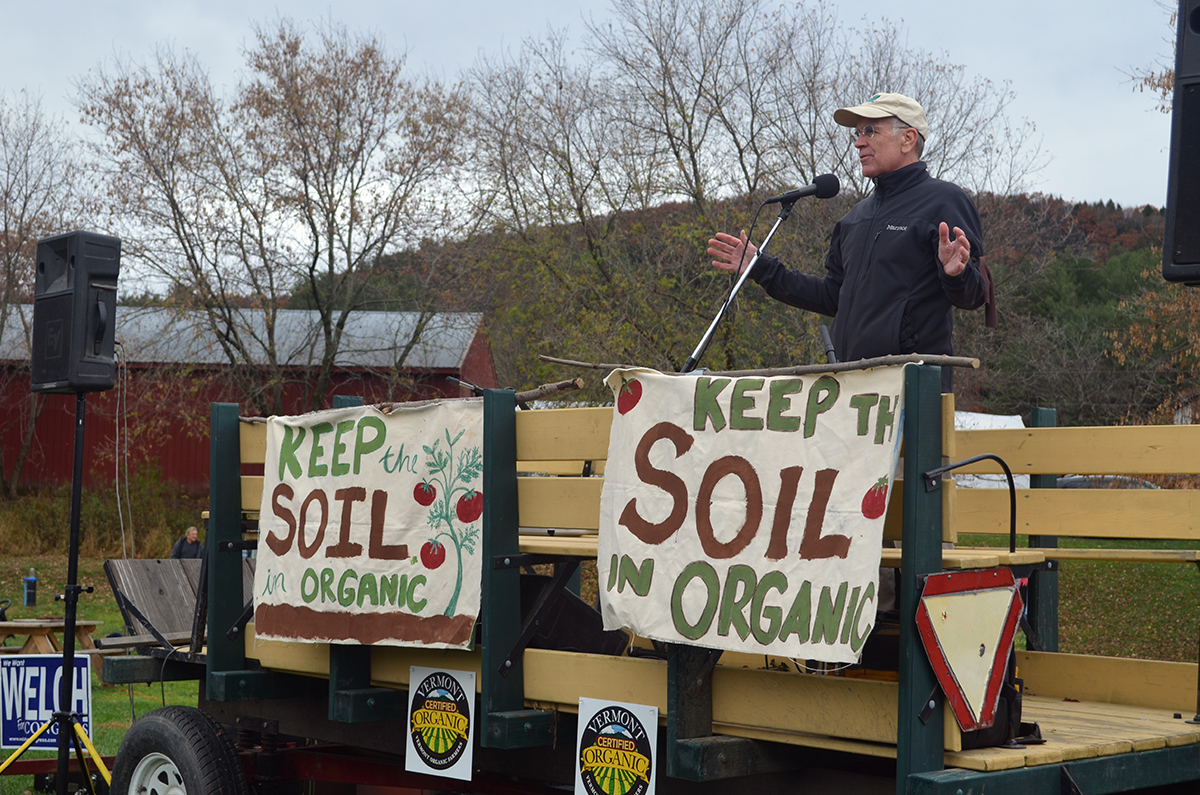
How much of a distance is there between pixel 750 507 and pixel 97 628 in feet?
51.0

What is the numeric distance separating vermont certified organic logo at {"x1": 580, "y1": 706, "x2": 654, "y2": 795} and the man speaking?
146cm

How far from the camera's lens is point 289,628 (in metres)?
4.21

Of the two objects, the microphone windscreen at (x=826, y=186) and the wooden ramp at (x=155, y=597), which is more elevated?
the microphone windscreen at (x=826, y=186)

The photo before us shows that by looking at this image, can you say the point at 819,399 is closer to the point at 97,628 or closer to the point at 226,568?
the point at 226,568

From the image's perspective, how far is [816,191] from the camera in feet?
14.7

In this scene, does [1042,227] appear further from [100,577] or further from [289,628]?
[289,628]

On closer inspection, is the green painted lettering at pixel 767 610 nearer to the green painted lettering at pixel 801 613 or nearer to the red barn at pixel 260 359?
the green painted lettering at pixel 801 613

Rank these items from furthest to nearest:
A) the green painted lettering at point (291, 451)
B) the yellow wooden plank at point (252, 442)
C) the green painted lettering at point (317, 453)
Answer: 1. the yellow wooden plank at point (252, 442)
2. the green painted lettering at point (291, 451)
3. the green painted lettering at point (317, 453)

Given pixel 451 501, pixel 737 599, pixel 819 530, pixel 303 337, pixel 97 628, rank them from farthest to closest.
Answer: pixel 303 337, pixel 97 628, pixel 451 501, pixel 737 599, pixel 819 530

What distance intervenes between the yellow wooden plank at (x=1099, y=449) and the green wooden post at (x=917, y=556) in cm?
106

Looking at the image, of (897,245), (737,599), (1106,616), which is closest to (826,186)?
(897,245)

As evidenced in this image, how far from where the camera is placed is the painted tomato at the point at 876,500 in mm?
2822

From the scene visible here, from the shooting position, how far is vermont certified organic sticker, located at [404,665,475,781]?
383cm

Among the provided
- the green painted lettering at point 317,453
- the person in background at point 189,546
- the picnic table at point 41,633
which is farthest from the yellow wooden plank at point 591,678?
the person in background at point 189,546
